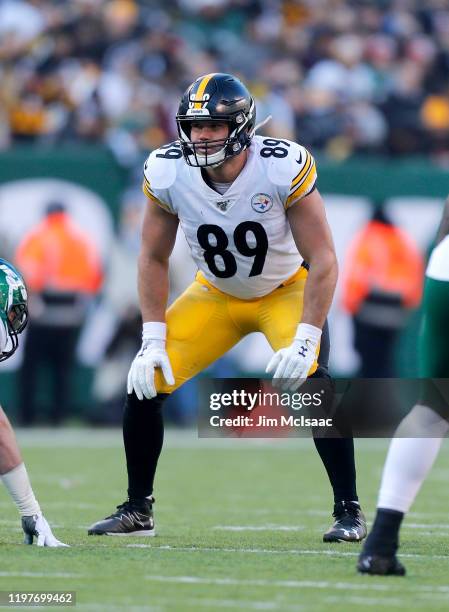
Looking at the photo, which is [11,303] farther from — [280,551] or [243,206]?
[280,551]

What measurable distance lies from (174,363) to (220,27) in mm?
9685

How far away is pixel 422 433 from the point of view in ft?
14.2

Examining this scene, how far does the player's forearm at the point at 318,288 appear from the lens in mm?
5426

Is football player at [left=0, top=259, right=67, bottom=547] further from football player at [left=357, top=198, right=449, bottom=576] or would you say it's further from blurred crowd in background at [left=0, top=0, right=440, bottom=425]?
blurred crowd in background at [left=0, top=0, right=440, bottom=425]

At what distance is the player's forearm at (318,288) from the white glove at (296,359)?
0.14 ft

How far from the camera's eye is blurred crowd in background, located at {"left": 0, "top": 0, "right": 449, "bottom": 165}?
40.4ft

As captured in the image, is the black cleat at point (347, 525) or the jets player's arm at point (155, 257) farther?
the jets player's arm at point (155, 257)

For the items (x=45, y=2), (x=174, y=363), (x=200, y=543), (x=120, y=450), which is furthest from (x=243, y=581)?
(x=45, y=2)

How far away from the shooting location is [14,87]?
12586 mm

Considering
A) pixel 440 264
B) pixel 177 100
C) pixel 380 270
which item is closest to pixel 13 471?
pixel 440 264

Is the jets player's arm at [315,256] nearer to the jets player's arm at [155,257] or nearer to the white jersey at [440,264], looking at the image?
the jets player's arm at [155,257]

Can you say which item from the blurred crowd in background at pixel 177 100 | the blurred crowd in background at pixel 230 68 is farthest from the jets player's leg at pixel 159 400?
the blurred crowd in background at pixel 230 68

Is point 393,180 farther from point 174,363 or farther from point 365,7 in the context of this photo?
point 174,363

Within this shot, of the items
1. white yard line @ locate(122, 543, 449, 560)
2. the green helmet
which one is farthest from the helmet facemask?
white yard line @ locate(122, 543, 449, 560)
